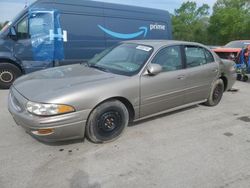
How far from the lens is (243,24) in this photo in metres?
42.2

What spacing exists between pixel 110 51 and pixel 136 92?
122 centimetres

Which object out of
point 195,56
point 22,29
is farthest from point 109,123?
point 22,29

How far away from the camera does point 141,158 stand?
3.32 metres

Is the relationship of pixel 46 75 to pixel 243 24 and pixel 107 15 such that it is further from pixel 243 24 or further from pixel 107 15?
pixel 243 24

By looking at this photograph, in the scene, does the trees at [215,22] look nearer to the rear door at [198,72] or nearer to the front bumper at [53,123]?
the rear door at [198,72]

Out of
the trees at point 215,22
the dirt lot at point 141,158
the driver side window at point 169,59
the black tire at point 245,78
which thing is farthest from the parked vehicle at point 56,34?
the trees at point 215,22

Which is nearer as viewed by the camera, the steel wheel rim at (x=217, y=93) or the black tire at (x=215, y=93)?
the black tire at (x=215, y=93)

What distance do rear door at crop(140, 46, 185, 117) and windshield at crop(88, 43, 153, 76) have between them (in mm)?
191

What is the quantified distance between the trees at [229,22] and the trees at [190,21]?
4771 mm

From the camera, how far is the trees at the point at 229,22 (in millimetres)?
Answer: 42438

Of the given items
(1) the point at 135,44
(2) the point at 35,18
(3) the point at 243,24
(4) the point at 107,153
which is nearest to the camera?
(4) the point at 107,153

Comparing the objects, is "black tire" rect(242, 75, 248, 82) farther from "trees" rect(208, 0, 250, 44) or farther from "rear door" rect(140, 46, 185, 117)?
"trees" rect(208, 0, 250, 44)

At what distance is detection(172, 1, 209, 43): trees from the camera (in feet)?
177

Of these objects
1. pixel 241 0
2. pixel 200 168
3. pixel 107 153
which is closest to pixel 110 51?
pixel 107 153
